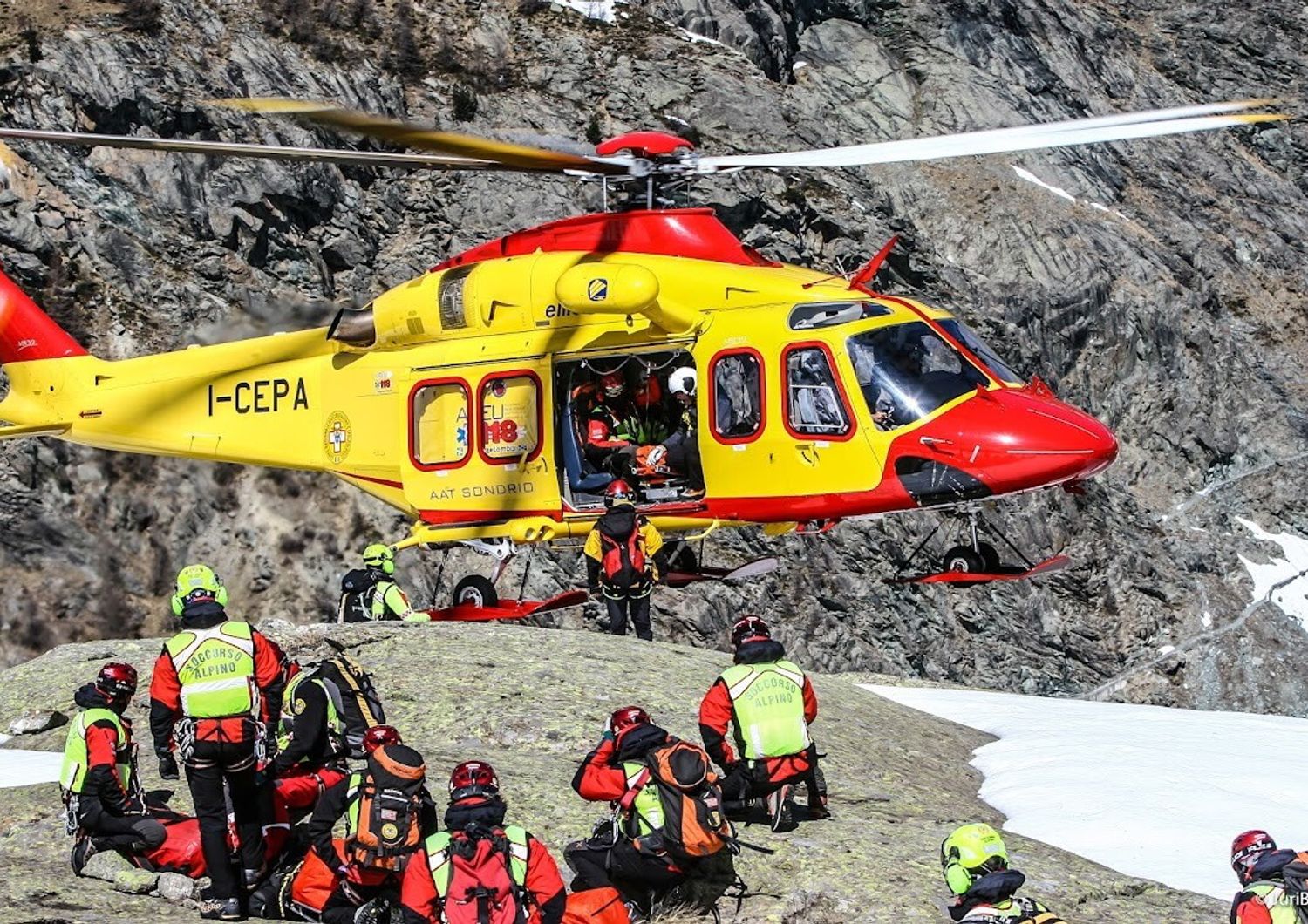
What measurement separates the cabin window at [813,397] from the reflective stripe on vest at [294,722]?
6.18 m

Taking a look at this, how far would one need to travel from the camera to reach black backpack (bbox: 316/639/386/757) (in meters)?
9.40

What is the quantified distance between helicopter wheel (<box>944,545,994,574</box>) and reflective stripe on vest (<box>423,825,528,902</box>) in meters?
7.70

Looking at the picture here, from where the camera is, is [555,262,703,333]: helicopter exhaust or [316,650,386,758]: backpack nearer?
[316,650,386,758]: backpack

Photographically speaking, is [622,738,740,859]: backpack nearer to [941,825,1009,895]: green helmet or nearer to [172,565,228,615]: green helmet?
[941,825,1009,895]: green helmet

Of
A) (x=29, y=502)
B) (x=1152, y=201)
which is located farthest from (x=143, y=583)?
(x=1152, y=201)

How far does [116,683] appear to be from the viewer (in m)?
9.38

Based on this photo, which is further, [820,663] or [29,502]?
[820,663]

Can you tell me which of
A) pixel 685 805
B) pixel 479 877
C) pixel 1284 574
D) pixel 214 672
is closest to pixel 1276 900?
pixel 685 805

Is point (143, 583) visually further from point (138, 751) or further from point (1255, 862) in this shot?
point (1255, 862)

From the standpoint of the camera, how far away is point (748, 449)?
14523 mm

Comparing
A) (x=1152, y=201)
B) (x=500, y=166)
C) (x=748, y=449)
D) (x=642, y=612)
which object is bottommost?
(x=642, y=612)

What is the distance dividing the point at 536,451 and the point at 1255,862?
945 centimetres

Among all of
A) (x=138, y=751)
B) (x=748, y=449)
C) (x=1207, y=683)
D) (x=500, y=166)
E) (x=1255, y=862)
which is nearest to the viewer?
(x=1255, y=862)

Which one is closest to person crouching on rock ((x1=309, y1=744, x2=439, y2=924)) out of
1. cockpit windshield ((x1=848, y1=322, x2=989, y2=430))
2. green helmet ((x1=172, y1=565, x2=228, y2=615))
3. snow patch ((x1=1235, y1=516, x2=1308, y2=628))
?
green helmet ((x1=172, y1=565, x2=228, y2=615))
